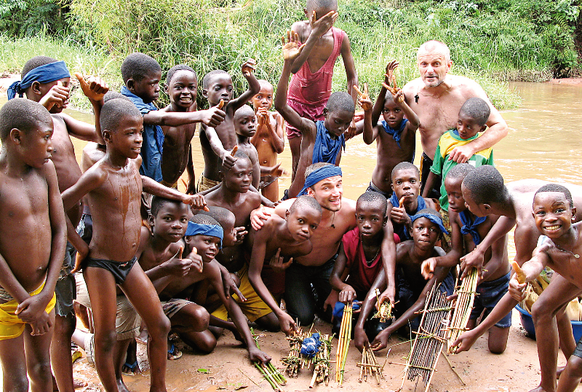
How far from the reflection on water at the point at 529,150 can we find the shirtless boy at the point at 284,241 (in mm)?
2973

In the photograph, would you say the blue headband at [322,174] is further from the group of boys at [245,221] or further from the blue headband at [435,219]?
the blue headband at [435,219]

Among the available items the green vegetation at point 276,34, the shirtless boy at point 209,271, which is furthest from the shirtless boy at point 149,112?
the green vegetation at point 276,34

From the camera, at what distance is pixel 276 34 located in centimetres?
1420

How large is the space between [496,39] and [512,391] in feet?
56.9

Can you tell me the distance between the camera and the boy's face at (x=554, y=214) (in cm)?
270

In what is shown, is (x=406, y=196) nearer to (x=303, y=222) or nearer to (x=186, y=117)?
(x=303, y=222)

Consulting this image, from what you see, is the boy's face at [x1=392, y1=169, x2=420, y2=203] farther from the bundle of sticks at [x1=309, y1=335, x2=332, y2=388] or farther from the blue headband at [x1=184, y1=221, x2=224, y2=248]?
the blue headband at [x1=184, y1=221, x2=224, y2=248]

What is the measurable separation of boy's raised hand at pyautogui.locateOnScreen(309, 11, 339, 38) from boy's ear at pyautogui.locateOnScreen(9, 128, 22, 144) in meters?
2.90

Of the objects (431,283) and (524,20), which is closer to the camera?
(431,283)

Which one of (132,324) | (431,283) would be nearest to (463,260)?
(431,283)

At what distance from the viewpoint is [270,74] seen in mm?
11297

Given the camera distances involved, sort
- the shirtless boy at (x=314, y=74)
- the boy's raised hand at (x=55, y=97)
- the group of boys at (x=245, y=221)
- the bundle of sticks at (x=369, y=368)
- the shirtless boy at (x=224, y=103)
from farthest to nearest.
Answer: the shirtless boy at (x=314, y=74) < the shirtless boy at (x=224, y=103) < the bundle of sticks at (x=369, y=368) < the boy's raised hand at (x=55, y=97) < the group of boys at (x=245, y=221)

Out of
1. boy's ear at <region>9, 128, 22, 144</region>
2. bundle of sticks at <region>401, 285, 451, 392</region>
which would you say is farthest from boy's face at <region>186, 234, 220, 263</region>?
bundle of sticks at <region>401, 285, 451, 392</region>

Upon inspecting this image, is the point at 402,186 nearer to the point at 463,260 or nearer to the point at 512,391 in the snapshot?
the point at 463,260
